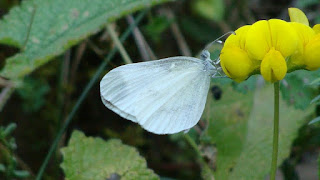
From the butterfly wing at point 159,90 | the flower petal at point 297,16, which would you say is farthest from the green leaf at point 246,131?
the flower petal at point 297,16

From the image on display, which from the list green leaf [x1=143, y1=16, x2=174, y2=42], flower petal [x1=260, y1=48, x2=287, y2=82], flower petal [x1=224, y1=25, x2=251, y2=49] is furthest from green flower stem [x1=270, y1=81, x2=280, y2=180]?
green leaf [x1=143, y1=16, x2=174, y2=42]

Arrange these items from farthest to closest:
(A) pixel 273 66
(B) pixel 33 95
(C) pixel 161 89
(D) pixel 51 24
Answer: (B) pixel 33 95
(D) pixel 51 24
(C) pixel 161 89
(A) pixel 273 66

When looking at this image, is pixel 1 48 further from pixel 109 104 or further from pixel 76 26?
pixel 109 104

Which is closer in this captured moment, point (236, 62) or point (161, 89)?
point (236, 62)

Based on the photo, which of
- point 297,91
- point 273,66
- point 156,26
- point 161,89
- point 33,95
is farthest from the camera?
point 156,26

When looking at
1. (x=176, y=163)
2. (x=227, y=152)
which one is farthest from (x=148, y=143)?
(x=227, y=152)

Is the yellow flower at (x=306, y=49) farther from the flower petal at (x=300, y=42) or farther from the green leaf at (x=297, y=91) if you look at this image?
the green leaf at (x=297, y=91)

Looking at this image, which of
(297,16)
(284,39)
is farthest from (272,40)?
(297,16)

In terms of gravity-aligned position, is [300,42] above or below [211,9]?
above

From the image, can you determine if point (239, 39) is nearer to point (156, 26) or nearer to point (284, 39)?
point (284, 39)
